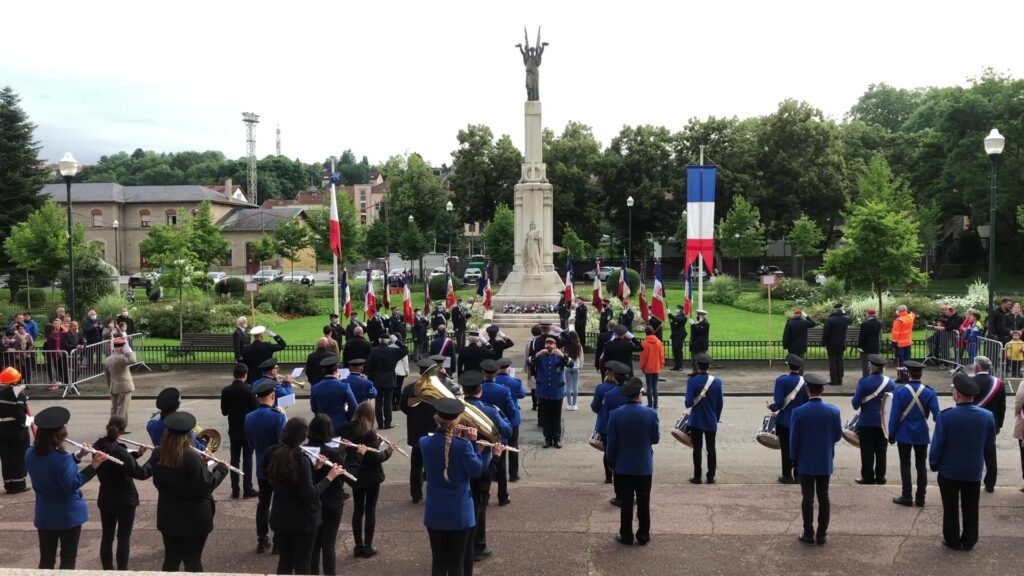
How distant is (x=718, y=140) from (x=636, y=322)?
105 feet

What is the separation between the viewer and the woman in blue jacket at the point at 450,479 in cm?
625

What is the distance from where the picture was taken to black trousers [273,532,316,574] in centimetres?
645

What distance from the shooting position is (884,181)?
4678 cm

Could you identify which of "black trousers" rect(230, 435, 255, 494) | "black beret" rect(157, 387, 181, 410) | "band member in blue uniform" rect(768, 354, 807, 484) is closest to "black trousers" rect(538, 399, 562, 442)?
"band member in blue uniform" rect(768, 354, 807, 484)


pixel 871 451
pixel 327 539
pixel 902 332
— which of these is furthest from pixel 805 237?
pixel 327 539

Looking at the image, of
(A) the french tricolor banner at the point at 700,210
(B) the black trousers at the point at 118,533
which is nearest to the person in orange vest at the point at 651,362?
(A) the french tricolor banner at the point at 700,210

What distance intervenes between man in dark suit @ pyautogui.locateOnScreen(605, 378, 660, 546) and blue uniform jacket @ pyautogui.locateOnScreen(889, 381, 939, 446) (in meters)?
3.44

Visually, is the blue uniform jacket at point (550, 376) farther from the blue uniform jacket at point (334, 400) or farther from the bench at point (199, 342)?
the bench at point (199, 342)

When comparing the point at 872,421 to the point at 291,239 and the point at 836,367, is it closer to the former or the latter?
the point at 836,367

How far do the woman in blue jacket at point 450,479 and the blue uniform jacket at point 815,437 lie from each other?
12.6 feet

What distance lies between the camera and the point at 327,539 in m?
7.09

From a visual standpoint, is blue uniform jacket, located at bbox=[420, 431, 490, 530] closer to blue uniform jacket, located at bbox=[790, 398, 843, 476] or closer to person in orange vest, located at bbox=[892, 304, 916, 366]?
blue uniform jacket, located at bbox=[790, 398, 843, 476]

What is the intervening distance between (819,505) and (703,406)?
2417 millimetres

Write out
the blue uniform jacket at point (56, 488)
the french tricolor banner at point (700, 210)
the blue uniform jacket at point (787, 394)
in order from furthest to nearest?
the french tricolor banner at point (700, 210) → the blue uniform jacket at point (787, 394) → the blue uniform jacket at point (56, 488)
